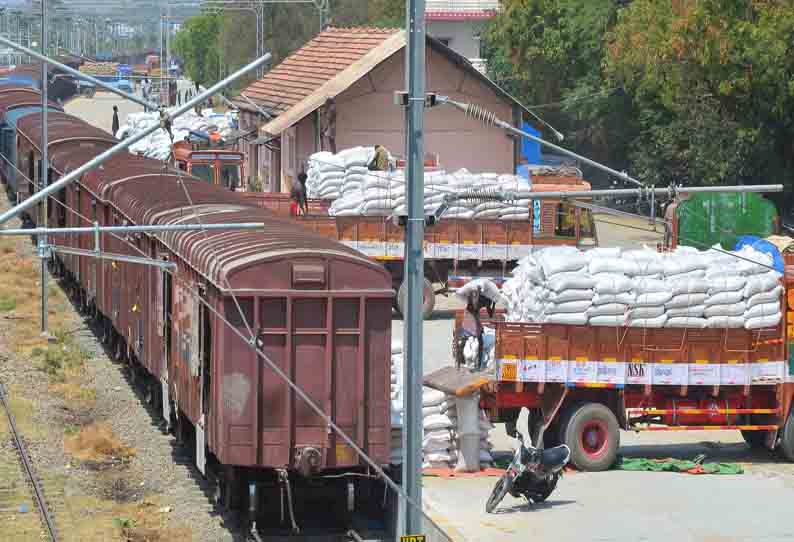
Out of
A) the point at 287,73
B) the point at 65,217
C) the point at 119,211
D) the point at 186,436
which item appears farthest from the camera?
the point at 287,73

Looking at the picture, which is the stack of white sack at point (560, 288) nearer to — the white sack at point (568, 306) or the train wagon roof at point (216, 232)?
the white sack at point (568, 306)

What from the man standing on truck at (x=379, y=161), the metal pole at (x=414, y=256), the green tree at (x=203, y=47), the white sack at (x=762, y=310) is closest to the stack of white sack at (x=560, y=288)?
the white sack at (x=762, y=310)

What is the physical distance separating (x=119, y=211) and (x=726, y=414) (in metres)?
8.95

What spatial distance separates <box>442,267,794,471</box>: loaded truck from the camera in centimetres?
1759

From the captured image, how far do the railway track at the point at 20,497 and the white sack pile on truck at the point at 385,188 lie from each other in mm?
11210

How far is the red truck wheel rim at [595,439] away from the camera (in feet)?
58.5

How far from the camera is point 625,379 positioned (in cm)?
1775

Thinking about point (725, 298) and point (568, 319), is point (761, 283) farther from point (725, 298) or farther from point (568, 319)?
point (568, 319)

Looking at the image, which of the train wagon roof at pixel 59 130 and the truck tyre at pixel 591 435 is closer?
the truck tyre at pixel 591 435

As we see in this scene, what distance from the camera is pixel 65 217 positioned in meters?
29.4

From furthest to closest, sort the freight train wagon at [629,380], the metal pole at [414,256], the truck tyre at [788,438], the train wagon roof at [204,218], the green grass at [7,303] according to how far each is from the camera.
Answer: the green grass at [7,303] < the truck tyre at [788,438] < the freight train wagon at [629,380] < the train wagon roof at [204,218] < the metal pole at [414,256]

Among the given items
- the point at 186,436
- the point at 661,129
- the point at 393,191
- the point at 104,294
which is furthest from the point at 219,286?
the point at 661,129

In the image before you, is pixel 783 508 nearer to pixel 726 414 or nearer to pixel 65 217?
pixel 726 414

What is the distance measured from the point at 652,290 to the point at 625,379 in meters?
1.11
